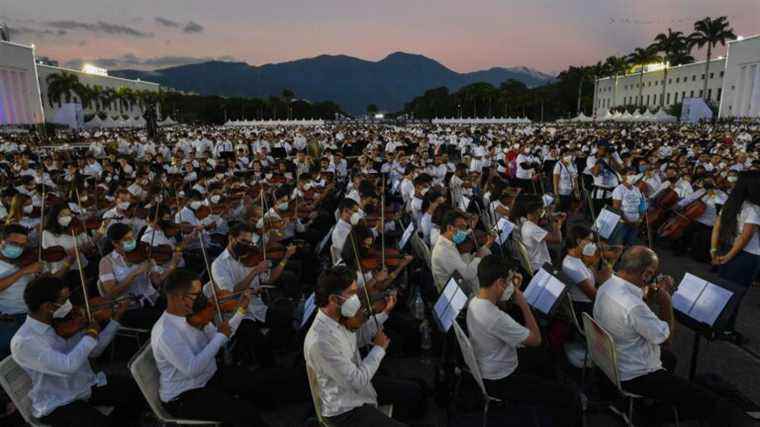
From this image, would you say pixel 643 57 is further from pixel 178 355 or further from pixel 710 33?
pixel 178 355

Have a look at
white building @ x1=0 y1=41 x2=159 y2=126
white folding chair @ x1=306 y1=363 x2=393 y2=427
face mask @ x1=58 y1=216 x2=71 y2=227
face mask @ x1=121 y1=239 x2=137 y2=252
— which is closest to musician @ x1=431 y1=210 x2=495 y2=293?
white folding chair @ x1=306 y1=363 x2=393 y2=427

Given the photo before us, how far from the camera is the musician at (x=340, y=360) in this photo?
3.36 meters

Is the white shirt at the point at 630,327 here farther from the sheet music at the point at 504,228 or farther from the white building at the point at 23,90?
the white building at the point at 23,90

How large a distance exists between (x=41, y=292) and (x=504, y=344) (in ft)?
12.0

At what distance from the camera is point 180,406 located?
12.1ft

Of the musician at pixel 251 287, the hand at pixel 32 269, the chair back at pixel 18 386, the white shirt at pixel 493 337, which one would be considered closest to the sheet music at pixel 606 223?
the white shirt at pixel 493 337

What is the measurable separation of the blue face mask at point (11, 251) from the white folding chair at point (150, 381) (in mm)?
2945

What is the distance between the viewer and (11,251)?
539 cm

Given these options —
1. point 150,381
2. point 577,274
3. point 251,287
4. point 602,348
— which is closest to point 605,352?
point 602,348

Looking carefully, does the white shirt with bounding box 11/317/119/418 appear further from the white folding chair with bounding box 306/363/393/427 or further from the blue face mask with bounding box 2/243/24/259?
the blue face mask with bounding box 2/243/24/259

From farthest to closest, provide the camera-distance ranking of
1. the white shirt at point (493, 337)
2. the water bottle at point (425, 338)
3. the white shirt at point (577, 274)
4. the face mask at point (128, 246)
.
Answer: the water bottle at point (425, 338) < the face mask at point (128, 246) < the white shirt at point (577, 274) < the white shirt at point (493, 337)

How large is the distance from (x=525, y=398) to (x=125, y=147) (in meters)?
22.4

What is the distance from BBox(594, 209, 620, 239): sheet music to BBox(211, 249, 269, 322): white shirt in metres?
4.91

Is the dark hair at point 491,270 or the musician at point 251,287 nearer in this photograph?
the dark hair at point 491,270
